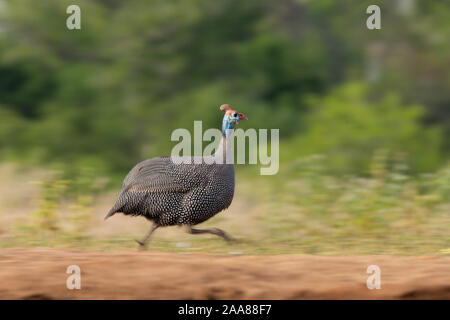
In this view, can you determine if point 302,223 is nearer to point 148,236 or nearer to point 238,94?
point 148,236

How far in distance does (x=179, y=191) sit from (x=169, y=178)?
0.12 metres

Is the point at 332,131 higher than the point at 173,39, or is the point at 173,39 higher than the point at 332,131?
the point at 173,39

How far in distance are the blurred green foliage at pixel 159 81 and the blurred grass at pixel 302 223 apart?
115 inches

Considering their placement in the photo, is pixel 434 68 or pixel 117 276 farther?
pixel 434 68

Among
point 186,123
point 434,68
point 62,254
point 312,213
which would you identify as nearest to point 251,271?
point 62,254

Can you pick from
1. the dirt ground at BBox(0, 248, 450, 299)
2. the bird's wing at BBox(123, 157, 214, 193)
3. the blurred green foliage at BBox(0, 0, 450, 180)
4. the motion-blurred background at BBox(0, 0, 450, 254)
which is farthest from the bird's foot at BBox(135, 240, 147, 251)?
the blurred green foliage at BBox(0, 0, 450, 180)

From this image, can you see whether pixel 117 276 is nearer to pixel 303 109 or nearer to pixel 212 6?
pixel 212 6

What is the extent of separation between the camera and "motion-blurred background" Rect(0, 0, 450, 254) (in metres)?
8.00

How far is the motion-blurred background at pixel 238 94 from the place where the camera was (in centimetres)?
800

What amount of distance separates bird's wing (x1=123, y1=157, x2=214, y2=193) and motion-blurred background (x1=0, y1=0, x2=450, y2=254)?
4.85ft

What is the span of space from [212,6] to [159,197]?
6.67m

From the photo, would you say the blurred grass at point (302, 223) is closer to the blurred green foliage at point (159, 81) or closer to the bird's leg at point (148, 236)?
the bird's leg at point (148, 236)

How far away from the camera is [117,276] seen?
4.42 m

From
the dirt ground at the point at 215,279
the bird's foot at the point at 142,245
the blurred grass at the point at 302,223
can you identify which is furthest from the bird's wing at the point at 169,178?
the dirt ground at the point at 215,279
